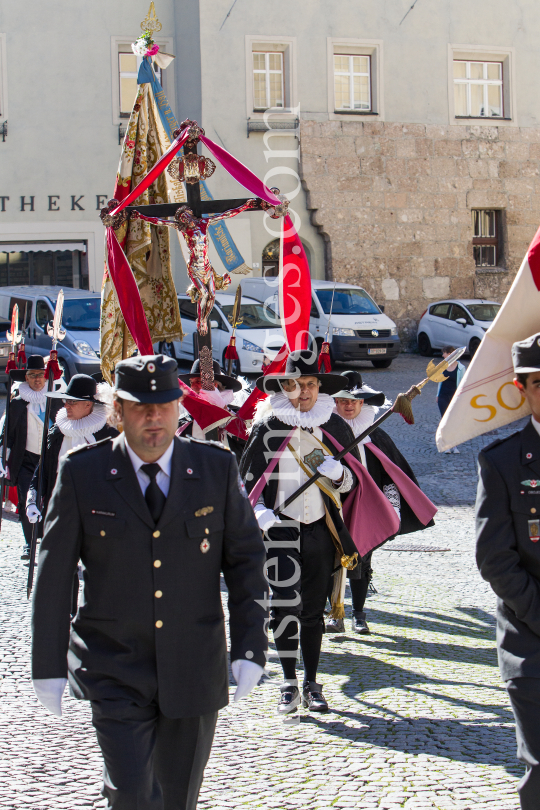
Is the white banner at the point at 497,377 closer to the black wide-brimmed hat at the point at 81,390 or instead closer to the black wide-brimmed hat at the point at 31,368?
the black wide-brimmed hat at the point at 81,390

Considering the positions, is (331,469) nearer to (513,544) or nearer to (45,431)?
(513,544)

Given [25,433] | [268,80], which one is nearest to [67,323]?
[268,80]

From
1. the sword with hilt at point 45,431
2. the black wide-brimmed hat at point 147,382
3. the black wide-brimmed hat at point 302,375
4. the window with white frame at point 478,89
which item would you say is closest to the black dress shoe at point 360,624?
the black wide-brimmed hat at point 302,375

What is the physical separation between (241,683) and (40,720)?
2.36 metres

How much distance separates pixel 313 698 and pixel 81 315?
50.6 feet

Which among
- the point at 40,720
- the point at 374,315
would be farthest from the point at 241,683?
the point at 374,315

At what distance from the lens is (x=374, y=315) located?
22.3 m

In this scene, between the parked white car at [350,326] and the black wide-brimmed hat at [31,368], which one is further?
the parked white car at [350,326]

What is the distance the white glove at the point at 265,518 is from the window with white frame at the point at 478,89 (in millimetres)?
23892

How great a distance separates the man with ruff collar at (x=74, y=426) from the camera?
7.36 m

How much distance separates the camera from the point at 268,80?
83.7ft

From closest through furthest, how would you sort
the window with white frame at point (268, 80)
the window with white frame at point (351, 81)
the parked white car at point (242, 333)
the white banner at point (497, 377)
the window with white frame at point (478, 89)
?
the white banner at point (497, 377), the parked white car at point (242, 333), the window with white frame at point (268, 80), the window with white frame at point (351, 81), the window with white frame at point (478, 89)

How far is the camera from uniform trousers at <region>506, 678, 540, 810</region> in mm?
3170

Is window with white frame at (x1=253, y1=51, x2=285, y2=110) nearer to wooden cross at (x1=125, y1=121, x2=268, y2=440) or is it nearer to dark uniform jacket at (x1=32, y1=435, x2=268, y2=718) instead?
wooden cross at (x1=125, y1=121, x2=268, y2=440)
